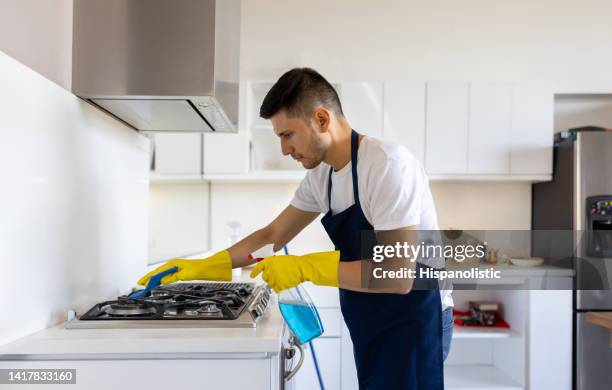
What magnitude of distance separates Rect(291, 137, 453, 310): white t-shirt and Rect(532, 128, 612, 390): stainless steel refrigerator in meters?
1.72

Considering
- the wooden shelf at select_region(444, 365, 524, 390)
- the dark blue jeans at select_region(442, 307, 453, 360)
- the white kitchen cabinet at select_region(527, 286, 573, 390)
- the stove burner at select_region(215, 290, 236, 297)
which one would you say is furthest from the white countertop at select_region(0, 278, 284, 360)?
the white kitchen cabinet at select_region(527, 286, 573, 390)

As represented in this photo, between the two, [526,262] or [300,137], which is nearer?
[300,137]

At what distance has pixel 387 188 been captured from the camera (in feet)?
4.09

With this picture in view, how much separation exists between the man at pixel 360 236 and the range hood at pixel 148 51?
0.21 meters

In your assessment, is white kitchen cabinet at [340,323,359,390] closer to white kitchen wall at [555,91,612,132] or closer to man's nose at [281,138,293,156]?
man's nose at [281,138,293,156]

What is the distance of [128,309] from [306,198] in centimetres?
69

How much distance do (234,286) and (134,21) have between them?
891 millimetres

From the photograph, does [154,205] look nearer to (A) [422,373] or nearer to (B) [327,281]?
(B) [327,281]

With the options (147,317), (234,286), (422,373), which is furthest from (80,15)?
(422,373)

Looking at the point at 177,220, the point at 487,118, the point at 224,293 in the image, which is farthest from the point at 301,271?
the point at 487,118

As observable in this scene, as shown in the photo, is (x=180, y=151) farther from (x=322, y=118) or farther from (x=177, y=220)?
(x=322, y=118)

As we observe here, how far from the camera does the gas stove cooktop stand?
113 centimetres

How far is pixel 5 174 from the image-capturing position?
986mm

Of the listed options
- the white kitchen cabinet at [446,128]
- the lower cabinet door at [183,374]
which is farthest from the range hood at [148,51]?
the white kitchen cabinet at [446,128]
